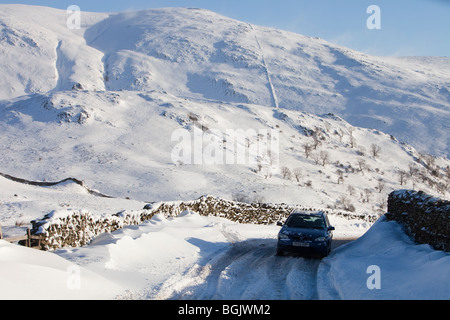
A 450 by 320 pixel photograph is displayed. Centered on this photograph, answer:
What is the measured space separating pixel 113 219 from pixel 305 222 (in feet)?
23.2

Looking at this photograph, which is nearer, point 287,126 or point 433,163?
point 433,163

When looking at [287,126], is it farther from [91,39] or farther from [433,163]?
[91,39]

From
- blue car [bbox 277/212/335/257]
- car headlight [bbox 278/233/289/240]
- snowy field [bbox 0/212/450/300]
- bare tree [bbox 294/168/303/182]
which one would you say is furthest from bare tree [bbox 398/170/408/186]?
car headlight [bbox 278/233/289/240]

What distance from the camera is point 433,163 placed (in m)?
83.6

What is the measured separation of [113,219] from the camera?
1455 centimetres

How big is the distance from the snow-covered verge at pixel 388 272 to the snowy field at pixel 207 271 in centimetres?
2

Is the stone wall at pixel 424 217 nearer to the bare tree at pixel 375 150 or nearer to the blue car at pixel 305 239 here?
the blue car at pixel 305 239

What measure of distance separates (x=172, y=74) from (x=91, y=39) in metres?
56.8

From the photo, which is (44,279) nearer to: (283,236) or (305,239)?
(283,236)

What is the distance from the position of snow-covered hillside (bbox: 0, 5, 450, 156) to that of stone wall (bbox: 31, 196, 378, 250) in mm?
83720

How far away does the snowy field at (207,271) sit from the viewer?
23.9 feet

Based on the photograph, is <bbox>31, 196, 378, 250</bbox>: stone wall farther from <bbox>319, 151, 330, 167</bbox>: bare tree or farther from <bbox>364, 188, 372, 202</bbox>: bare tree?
<bbox>319, 151, 330, 167</bbox>: bare tree

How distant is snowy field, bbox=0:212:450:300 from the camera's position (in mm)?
7285

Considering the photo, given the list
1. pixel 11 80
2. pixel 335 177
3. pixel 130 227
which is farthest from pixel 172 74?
pixel 130 227
